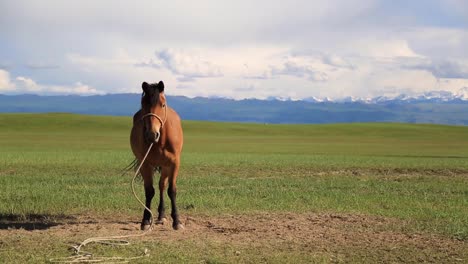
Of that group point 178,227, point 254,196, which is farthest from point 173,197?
point 254,196

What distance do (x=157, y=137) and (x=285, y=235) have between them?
3.26 meters

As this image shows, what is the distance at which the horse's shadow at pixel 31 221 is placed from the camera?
39.9 feet

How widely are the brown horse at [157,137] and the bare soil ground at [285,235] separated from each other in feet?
3.16

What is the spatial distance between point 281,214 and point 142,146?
4.20 meters

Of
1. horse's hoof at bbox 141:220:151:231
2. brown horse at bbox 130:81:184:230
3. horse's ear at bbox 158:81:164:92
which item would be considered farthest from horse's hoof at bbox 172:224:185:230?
horse's ear at bbox 158:81:164:92

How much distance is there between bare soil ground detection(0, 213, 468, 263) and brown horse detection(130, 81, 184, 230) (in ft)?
3.16

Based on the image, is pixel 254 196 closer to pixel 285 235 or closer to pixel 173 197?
pixel 173 197

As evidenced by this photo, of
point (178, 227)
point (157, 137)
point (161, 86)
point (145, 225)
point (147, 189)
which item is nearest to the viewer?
point (157, 137)

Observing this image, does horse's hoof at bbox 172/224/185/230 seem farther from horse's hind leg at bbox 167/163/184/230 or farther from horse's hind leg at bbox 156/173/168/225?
horse's hind leg at bbox 156/173/168/225

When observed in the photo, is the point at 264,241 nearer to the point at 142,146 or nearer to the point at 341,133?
the point at 142,146

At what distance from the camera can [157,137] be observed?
1072 centimetres

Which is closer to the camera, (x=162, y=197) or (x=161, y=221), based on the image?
(x=162, y=197)

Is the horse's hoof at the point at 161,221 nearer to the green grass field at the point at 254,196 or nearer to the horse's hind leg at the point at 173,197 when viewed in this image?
the horse's hind leg at the point at 173,197

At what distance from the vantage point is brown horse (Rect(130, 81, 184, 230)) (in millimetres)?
10867
